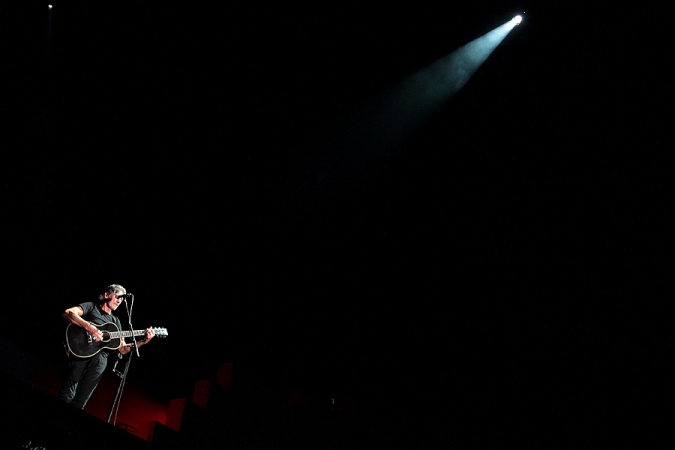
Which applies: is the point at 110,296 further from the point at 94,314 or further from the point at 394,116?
the point at 394,116

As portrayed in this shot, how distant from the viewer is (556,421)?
22.2ft

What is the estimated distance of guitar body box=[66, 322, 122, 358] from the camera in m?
4.04

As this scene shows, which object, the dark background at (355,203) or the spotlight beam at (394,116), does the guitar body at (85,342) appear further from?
the spotlight beam at (394,116)

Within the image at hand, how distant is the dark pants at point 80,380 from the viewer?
4070mm

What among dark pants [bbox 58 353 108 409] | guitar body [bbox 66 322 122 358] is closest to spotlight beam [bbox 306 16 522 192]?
guitar body [bbox 66 322 122 358]

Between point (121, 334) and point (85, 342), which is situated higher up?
point (121, 334)

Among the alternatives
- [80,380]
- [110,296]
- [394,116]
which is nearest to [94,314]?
[110,296]

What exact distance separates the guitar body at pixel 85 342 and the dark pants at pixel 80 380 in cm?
7

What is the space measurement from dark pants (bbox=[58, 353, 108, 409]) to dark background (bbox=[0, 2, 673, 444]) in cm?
102

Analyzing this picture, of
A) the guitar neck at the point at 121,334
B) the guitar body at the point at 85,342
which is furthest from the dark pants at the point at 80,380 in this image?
the guitar neck at the point at 121,334

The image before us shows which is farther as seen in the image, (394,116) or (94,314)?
(394,116)

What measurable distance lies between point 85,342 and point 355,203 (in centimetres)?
478

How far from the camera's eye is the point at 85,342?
4133 mm

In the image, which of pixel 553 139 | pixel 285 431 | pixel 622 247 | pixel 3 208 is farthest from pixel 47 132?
pixel 622 247
